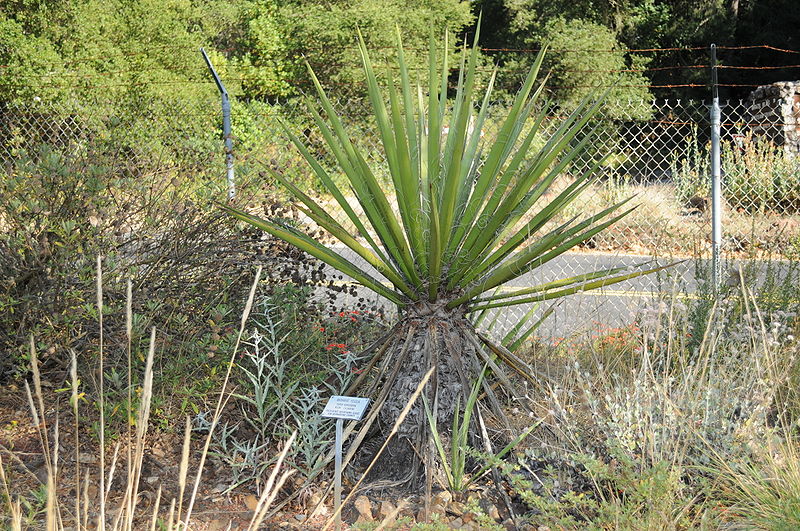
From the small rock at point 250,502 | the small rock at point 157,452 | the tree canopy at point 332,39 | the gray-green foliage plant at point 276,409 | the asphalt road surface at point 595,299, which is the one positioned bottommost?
the asphalt road surface at point 595,299

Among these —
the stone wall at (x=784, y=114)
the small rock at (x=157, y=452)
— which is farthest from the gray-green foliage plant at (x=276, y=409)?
the stone wall at (x=784, y=114)

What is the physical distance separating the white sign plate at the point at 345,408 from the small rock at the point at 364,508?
Result: 44cm

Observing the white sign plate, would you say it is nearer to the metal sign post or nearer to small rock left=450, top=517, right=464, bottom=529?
the metal sign post

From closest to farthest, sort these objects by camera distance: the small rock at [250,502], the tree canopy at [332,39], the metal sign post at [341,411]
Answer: the metal sign post at [341,411] < the small rock at [250,502] < the tree canopy at [332,39]

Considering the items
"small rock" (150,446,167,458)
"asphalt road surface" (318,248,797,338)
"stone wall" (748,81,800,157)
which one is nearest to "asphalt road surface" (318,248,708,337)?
"asphalt road surface" (318,248,797,338)

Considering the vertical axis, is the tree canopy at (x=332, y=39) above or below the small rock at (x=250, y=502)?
above

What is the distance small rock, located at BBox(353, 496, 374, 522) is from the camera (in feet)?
9.36

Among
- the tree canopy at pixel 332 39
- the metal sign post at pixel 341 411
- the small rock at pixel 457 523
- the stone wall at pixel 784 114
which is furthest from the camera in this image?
the tree canopy at pixel 332 39

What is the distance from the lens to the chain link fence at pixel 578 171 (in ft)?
13.9

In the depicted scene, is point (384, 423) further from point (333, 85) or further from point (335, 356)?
point (333, 85)

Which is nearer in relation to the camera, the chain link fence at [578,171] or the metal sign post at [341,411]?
the metal sign post at [341,411]

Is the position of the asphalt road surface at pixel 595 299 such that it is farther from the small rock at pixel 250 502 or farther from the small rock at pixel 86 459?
the small rock at pixel 86 459

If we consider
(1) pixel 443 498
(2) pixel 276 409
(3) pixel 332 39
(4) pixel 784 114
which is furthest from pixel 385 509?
(3) pixel 332 39

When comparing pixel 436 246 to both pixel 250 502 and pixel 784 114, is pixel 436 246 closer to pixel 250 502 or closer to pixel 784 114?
pixel 250 502
